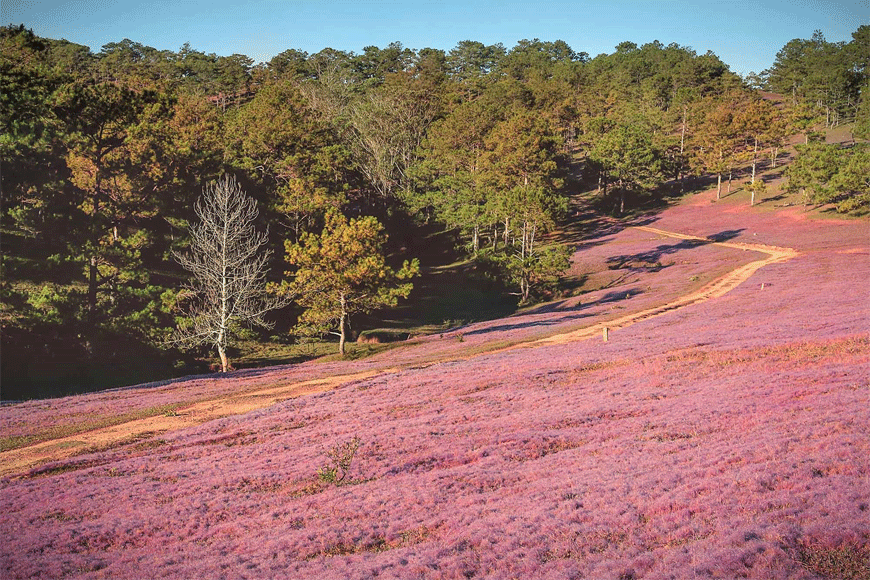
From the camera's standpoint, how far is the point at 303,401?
2452cm

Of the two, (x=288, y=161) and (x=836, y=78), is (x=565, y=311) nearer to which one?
(x=288, y=161)

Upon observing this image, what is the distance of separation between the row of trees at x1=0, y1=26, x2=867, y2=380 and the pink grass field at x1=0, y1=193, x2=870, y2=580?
60.4 feet

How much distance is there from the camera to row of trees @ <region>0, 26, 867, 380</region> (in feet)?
138

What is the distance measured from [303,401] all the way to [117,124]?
33.0 metres

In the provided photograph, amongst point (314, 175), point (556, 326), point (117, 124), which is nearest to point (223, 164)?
point (314, 175)

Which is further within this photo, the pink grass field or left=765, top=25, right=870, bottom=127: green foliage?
left=765, top=25, right=870, bottom=127: green foliage

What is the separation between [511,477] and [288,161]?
2180 inches

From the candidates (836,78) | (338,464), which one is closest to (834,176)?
(836,78)

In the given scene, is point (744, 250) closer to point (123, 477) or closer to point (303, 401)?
point (303, 401)

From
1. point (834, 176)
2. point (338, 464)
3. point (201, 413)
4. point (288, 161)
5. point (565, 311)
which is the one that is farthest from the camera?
point (834, 176)

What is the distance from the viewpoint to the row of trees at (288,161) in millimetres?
41938

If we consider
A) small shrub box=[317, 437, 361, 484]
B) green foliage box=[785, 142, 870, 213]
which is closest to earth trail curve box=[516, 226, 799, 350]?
green foliage box=[785, 142, 870, 213]

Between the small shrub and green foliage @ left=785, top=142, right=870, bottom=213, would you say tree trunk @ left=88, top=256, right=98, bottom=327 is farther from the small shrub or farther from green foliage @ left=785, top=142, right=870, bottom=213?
green foliage @ left=785, top=142, right=870, bottom=213

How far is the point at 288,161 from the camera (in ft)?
206
